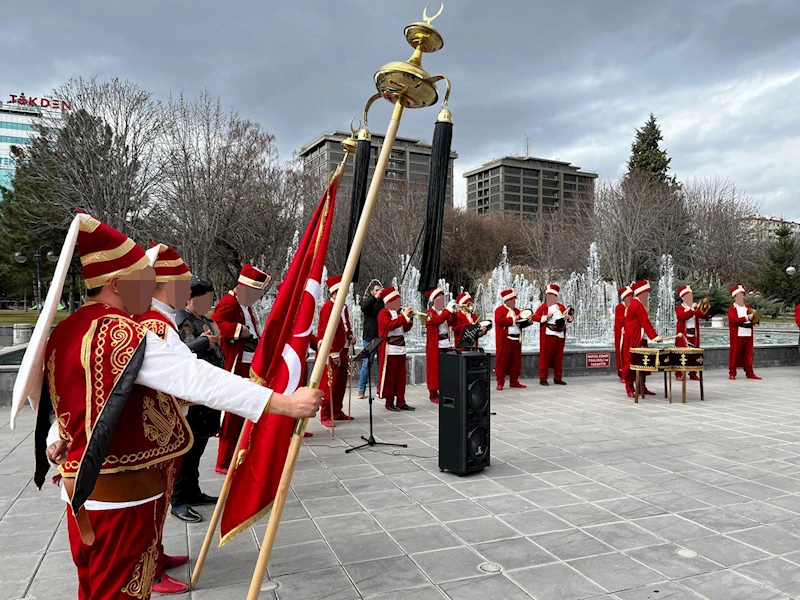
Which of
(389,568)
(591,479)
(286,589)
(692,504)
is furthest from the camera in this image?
(591,479)

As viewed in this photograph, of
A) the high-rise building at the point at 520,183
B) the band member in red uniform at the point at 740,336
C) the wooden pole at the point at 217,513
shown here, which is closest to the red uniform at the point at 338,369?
the wooden pole at the point at 217,513

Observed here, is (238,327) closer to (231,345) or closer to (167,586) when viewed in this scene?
(231,345)

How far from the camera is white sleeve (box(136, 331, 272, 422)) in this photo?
2.09m

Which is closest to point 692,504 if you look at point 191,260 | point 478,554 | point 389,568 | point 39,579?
point 478,554

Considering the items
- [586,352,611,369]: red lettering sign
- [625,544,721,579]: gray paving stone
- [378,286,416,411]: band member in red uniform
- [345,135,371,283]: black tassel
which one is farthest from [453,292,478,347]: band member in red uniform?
[345,135,371,283]: black tassel

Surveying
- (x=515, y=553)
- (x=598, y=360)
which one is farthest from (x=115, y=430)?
(x=598, y=360)

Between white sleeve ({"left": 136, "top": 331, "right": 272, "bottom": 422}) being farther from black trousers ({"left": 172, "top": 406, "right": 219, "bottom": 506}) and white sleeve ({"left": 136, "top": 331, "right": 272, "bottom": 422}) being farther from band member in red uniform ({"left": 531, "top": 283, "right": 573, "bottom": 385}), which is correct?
band member in red uniform ({"left": 531, "top": 283, "right": 573, "bottom": 385})

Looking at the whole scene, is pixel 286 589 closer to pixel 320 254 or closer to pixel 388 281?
pixel 320 254

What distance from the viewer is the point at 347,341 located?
8648 mm

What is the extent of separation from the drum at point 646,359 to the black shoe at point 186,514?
25.5 ft

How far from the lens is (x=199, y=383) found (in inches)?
82.5

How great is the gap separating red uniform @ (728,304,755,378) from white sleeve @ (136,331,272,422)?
13373mm

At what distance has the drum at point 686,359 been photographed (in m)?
9.66

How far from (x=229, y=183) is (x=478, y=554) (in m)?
23.2
